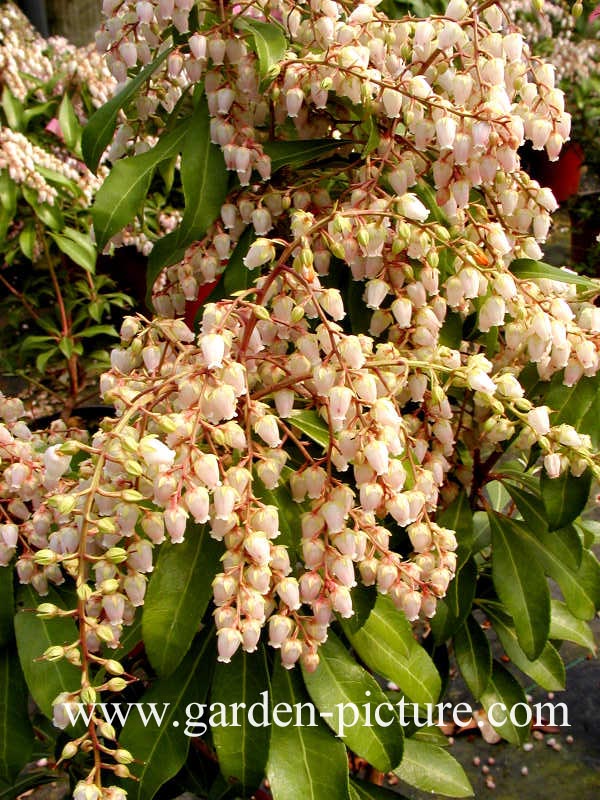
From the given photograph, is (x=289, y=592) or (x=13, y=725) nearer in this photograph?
(x=289, y=592)

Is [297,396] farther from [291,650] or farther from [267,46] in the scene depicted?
[267,46]

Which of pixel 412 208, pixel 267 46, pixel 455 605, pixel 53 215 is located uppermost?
pixel 267 46

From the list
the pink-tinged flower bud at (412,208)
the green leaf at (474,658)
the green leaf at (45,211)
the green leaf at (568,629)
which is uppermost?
the pink-tinged flower bud at (412,208)

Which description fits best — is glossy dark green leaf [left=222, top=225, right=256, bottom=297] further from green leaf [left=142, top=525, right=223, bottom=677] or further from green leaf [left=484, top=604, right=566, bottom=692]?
green leaf [left=484, top=604, right=566, bottom=692]

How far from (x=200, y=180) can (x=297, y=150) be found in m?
0.13

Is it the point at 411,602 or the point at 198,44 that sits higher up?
the point at 198,44

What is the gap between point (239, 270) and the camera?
1.12 m

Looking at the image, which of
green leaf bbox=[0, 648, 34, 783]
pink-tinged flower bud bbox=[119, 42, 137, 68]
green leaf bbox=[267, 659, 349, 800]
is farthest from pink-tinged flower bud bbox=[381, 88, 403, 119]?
green leaf bbox=[0, 648, 34, 783]

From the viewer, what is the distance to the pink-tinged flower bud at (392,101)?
966 mm

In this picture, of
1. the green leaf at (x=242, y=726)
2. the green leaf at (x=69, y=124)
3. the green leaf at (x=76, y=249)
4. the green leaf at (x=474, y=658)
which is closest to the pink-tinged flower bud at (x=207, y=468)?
the green leaf at (x=242, y=726)

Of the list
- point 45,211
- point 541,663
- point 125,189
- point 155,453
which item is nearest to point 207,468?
point 155,453

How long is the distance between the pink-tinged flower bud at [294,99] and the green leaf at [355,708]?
650 mm

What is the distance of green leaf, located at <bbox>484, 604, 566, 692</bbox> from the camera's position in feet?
5.04

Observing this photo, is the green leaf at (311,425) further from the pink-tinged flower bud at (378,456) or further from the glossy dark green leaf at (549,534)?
the glossy dark green leaf at (549,534)
